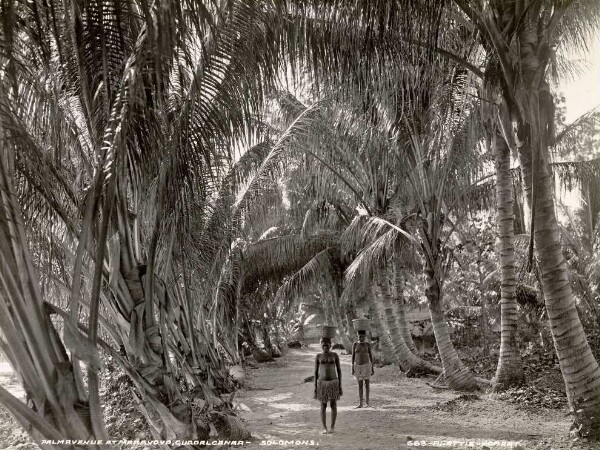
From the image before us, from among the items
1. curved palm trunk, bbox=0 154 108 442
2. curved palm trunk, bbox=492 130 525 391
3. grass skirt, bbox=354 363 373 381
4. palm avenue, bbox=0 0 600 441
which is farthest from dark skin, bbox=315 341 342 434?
curved palm trunk, bbox=0 154 108 442

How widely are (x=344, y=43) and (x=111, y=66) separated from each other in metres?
2.05

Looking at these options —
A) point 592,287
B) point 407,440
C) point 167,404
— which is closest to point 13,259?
point 167,404

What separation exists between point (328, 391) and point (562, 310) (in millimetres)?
2965

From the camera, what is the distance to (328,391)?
662 cm

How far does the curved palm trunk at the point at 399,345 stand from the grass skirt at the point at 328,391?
6399 millimetres

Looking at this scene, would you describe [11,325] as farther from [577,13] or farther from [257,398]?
[257,398]

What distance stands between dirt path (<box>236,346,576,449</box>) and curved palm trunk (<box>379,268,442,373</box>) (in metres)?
1.39

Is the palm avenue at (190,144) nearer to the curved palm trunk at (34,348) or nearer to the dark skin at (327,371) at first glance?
the curved palm trunk at (34,348)

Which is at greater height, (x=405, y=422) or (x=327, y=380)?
(x=327, y=380)

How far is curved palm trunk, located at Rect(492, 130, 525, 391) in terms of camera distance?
28.3 ft

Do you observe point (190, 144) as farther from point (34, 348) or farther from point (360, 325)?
point (360, 325)

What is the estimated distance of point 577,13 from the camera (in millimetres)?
5914

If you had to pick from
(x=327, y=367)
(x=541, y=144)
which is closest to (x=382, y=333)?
(x=327, y=367)

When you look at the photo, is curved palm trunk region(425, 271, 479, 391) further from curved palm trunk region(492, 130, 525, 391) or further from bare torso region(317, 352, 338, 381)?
bare torso region(317, 352, 338, 381)
